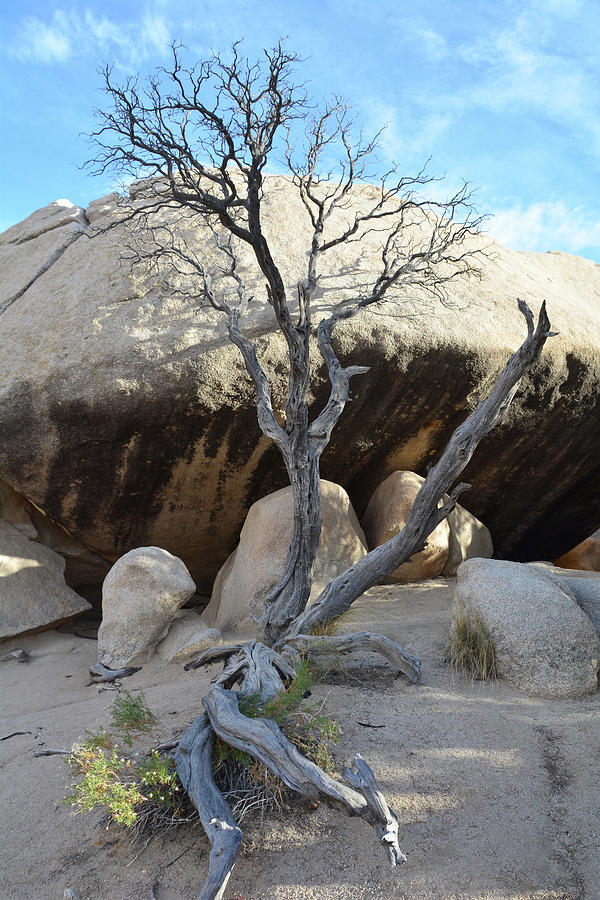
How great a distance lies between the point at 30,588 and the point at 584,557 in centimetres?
822

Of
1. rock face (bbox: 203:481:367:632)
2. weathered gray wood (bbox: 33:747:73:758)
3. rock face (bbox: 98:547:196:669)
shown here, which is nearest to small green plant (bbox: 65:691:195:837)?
weathered gray wood (bbox: 33:747:73:758)

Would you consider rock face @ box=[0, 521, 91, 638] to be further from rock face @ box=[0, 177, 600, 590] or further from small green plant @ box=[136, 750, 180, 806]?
small green plant @ box=[136, 750, 180, 806]

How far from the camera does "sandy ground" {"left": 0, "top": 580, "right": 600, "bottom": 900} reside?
→ 261cm

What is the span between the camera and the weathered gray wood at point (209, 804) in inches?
94.6

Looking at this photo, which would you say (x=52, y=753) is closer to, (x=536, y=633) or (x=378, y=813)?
(x=378, y=813)

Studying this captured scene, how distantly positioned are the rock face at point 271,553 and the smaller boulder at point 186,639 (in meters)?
0.49

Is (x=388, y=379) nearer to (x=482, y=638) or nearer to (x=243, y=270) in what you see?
(x=243, y=270)

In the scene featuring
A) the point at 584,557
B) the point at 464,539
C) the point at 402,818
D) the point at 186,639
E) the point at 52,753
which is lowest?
the point at 584,557

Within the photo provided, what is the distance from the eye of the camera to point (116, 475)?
7.30 metres

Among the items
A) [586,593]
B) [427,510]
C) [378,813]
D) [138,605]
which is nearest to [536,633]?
[586,593]

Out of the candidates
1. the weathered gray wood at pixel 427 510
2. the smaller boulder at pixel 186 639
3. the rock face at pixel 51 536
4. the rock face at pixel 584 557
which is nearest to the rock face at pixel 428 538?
the weathered gray wood at pixel 427 510

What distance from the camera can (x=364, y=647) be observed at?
475 cm

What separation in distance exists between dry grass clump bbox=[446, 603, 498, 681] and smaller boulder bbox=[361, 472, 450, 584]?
2.43 meters

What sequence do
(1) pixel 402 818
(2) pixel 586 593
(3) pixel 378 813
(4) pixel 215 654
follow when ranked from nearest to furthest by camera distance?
(3) pixel 378 813, (1) pixel 402 818, (4) pixel 215 654, (2) pixel 586 593
